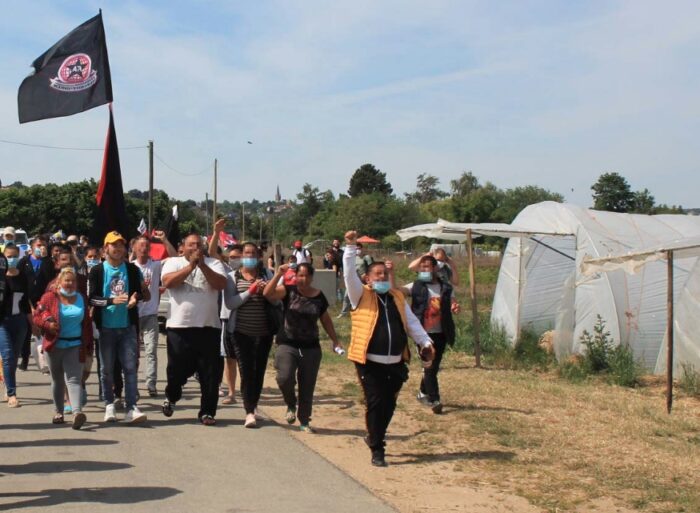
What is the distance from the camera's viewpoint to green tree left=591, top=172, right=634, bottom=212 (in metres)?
80.1

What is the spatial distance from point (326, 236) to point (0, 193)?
32.1m

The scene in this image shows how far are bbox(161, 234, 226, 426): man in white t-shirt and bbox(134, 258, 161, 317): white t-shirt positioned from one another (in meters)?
Result: 1.60

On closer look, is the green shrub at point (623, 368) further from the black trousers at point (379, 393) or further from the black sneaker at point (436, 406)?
the black trousers at point (379, 393)

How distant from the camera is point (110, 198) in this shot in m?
11.8

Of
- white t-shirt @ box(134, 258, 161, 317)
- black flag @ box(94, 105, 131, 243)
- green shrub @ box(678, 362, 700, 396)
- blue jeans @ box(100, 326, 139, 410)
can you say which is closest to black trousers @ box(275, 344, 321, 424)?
blue jeans @ box(100, 326, 139, 410)

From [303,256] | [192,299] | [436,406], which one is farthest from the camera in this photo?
[303,256]

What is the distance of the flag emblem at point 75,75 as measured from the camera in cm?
1241

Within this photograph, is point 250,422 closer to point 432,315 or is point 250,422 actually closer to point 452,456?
point 452,456

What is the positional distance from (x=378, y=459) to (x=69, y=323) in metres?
3.26

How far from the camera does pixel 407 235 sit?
14.1m

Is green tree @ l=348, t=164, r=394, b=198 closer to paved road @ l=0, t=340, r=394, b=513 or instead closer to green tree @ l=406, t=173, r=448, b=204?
green tree @ l=406, t=173, r=448, b=204

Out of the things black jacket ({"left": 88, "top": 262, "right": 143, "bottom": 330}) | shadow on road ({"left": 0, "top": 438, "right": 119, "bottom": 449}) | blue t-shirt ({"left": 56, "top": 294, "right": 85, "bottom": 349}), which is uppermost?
black jacket ({"left": 88, "top": 262, "right": 143, "bottom": 330})

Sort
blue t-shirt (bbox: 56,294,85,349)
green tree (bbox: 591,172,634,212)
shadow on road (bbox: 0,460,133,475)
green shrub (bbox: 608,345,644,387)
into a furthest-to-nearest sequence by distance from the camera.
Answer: green tree (bbox: 591,172,634,212), green shrub (bbox: 608,345,644,387), blue t-shirt (bbox: 56,294,85,349), shadow on road (bbox: 0,460,133,475)

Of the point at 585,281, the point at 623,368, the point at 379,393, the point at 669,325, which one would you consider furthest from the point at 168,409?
the point at 585,281
